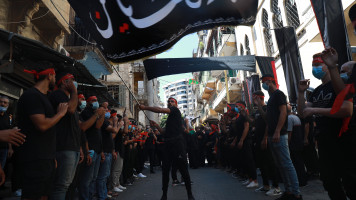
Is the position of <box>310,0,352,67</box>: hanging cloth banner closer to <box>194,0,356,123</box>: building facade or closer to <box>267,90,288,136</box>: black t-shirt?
<box>194,0,356,123</box>: building facade

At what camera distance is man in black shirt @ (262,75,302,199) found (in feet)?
12.1

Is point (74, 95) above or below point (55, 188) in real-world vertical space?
above

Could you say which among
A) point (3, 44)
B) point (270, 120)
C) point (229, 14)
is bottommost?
point (270, 120)

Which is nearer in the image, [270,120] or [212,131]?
[270,120]

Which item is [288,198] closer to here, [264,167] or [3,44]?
[264,167]

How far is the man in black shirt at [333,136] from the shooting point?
2182 mm

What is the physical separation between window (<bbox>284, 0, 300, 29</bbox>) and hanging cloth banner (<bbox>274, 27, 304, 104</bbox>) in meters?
3.45

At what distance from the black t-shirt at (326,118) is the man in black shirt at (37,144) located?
274 cm

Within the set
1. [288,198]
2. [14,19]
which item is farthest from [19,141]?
[14,19]

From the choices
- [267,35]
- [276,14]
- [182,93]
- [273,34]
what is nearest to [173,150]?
[273,34]

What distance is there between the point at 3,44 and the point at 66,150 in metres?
4.08

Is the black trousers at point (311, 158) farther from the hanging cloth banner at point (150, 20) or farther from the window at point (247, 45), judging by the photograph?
the window at point (247, 45)

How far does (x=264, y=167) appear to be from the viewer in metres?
5.08

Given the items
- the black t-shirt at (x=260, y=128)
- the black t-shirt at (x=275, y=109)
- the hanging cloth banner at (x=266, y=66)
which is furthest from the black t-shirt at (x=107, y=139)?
the hanging cloth banner at (x=266, y=66)
